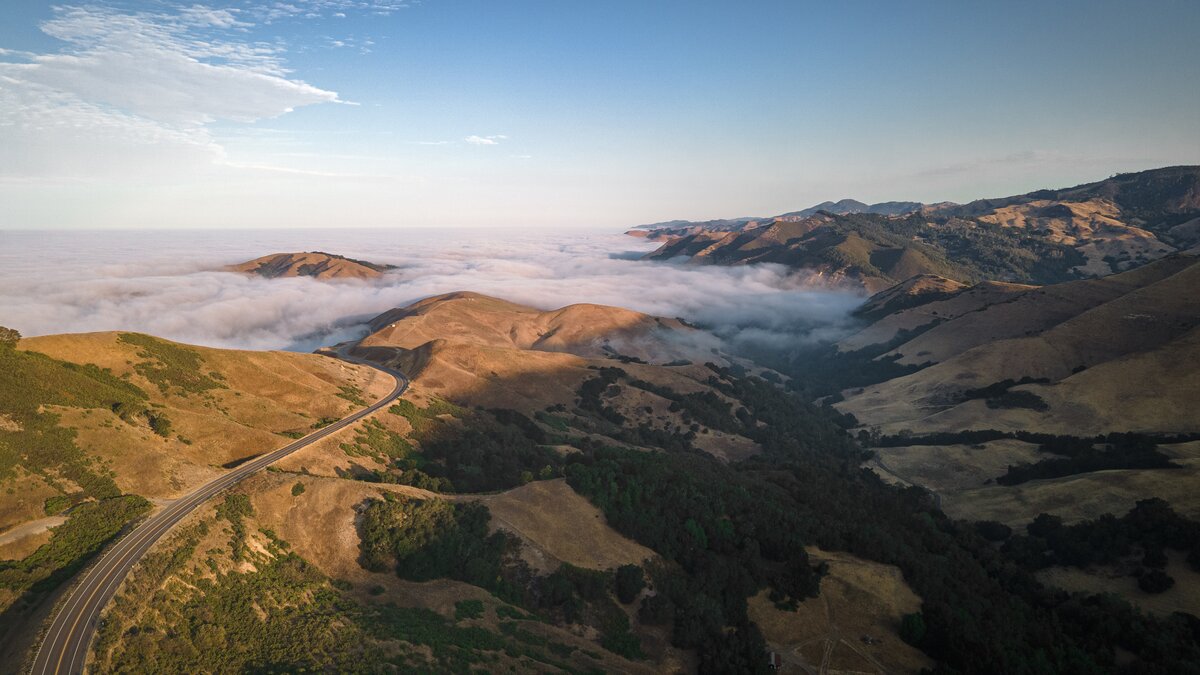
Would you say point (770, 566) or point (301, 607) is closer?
point (301, 607)

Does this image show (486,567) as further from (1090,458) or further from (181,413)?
(1090,458)

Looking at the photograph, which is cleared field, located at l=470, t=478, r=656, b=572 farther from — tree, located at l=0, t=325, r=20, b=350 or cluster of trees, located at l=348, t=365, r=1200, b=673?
tree, located at l=0, t=325, r=20, b=350

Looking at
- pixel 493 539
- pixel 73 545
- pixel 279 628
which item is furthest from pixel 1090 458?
pixel 73 545

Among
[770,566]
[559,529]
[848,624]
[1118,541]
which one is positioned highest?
[559,529]

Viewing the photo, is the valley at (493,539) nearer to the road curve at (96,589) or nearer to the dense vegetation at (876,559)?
the road curve at (96,589)

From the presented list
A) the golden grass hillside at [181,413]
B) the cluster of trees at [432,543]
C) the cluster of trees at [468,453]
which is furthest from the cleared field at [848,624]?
the golden grass hillside at [181,413]

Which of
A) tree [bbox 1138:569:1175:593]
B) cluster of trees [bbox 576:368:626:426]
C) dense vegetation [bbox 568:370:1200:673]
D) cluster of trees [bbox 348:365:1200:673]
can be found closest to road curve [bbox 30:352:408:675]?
cluster of trees [bbox 348:365:1200:673]

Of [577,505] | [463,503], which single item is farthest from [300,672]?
[577,505]
